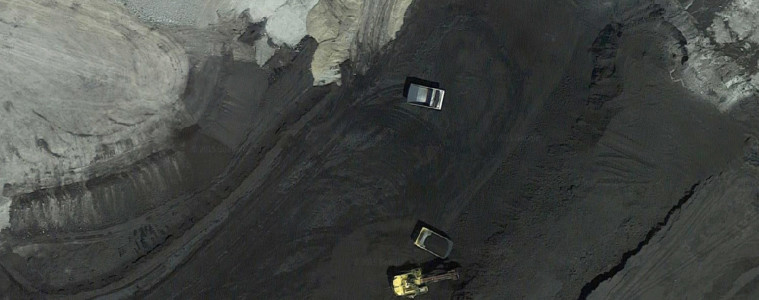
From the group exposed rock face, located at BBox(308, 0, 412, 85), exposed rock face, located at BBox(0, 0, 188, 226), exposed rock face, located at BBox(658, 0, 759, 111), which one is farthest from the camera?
exposed rock face, located at BBox(308, 0, 412, 85)

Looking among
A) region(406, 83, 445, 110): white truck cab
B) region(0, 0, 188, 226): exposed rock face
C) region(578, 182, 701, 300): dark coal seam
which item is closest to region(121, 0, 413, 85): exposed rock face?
region(0, 0, 188, 226): exposed rock face

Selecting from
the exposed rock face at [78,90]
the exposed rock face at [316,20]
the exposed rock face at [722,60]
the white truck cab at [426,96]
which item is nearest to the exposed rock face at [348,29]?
the exposed rock face at [316,20]

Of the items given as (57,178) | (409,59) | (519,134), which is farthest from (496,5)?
(57,178)

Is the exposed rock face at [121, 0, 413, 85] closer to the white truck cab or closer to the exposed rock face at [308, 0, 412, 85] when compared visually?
the exposed rock face at [308, 0, 412, 85]

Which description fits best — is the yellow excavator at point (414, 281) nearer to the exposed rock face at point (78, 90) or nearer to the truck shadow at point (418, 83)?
the truck shadow at point (418, 83)

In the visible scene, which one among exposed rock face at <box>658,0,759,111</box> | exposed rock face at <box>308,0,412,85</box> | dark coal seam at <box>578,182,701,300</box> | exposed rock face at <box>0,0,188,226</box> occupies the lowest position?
dark coal seam at <box>578,182,701,300</box>

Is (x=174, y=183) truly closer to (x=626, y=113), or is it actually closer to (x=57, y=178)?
(x=57, y=178)

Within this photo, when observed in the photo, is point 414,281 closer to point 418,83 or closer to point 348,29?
point 418,83
